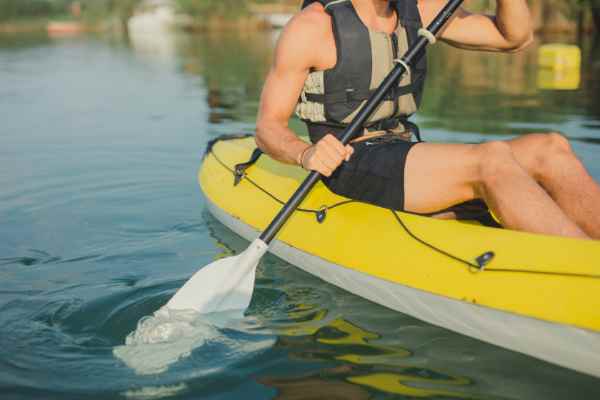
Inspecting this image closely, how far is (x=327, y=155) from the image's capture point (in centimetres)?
322

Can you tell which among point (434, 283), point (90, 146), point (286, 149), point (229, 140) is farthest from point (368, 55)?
point (90, 146)

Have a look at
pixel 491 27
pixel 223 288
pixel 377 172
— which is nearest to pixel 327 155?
pixel 377 172

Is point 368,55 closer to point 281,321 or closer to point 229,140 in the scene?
point 281,321

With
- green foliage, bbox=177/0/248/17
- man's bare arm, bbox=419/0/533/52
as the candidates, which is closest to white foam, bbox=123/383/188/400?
man's bare arm, bbox=419/0/533/52

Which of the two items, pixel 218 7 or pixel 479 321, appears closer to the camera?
pixel 479 321

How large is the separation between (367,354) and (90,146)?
5878mm

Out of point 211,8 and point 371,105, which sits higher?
point 211,8

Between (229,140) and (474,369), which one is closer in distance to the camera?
(474,369)

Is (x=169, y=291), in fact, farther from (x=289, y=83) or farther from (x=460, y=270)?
(x=460, y=270)

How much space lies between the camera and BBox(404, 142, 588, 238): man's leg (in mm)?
2867

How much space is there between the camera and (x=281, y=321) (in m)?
3.36

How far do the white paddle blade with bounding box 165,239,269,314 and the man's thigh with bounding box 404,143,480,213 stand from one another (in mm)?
817

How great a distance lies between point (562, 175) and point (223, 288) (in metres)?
1.71

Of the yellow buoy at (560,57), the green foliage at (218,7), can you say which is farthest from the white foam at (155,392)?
the green foliage at (218,7)
